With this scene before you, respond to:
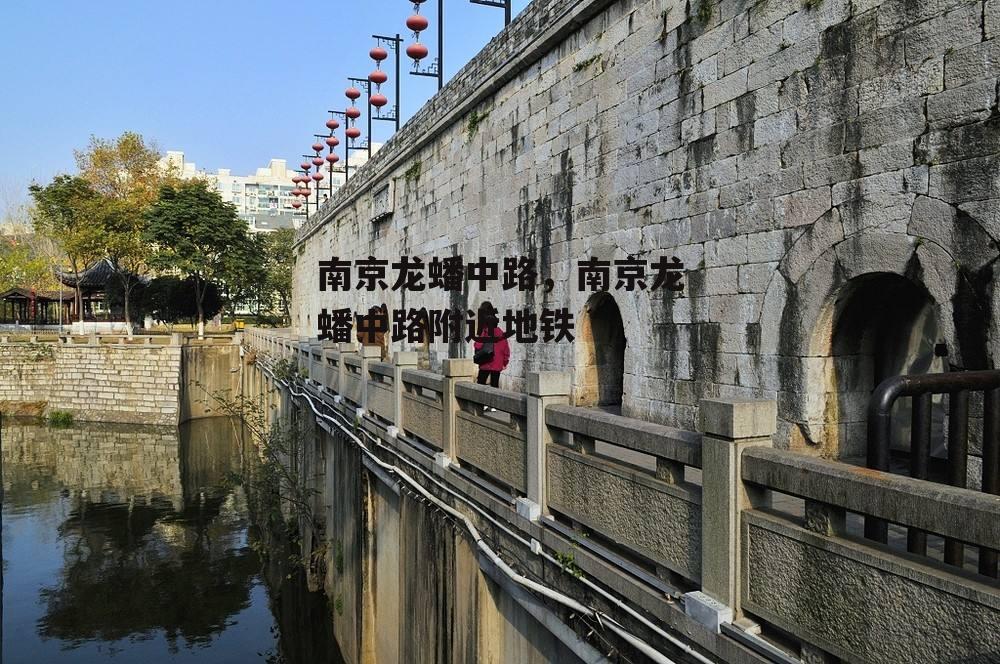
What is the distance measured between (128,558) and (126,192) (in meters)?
26.5

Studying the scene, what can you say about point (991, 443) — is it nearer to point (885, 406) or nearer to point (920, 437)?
point (920, 437)

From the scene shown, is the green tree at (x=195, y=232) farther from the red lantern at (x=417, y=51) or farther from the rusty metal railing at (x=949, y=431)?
the rusty metal railing at (x=949, y=431)

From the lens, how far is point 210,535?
56.2 feet

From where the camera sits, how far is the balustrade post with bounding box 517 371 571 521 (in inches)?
166

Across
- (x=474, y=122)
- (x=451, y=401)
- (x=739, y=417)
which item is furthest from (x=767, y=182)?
(x=474, y=122)

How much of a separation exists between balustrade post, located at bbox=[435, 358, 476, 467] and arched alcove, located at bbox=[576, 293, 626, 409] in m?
2.86

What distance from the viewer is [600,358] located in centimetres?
851

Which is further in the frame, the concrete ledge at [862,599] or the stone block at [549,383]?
the stone block at [549,383]

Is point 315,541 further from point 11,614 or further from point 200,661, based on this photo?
point 11,614

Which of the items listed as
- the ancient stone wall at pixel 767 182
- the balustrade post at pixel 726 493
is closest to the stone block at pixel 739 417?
the balustrade post at pixel 726 493

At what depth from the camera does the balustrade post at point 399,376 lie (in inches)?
280

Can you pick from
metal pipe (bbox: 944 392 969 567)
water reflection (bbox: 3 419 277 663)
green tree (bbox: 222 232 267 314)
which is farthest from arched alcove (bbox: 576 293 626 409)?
green tree (bbox: 222 232 267 314)

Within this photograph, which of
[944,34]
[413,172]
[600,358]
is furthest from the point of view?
[413,172]

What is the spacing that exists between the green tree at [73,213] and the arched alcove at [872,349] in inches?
1335
